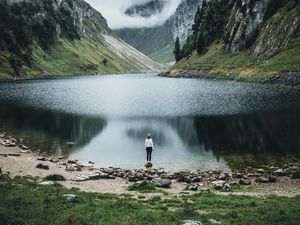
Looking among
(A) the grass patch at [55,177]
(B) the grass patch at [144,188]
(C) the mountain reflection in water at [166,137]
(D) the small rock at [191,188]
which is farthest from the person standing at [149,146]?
(A) the grass patch at [55,177]

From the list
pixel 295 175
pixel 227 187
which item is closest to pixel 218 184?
pixel 227 187

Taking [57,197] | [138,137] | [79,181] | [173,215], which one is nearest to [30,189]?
[57,197]

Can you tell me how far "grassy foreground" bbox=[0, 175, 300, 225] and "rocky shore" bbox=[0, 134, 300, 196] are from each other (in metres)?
4.42

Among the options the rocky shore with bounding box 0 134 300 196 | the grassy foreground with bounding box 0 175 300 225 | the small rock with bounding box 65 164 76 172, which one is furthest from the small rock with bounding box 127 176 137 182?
the grassy foreground with bounding box 0 175 300 225


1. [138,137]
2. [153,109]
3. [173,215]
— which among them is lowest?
[173,215]

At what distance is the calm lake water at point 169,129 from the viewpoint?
189ft

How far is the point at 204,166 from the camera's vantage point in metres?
52.3

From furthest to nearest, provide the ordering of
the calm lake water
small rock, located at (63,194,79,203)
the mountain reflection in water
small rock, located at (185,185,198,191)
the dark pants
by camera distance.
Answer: the calm lake water
the mountain reflection in water
the dark pants
small rock, located at (185,185,198,191)
small rock, located at (63,194,79,203)

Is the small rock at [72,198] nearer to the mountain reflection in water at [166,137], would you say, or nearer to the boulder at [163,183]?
the boulder at [163,183]

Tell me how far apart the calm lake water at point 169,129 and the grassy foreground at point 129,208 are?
1850cm

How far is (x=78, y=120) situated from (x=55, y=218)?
2455 inches

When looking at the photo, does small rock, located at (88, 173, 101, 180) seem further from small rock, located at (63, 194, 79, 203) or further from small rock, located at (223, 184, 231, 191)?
small rock, located at (223, 184, 231, 191)

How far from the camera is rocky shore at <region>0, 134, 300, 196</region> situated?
4034 cm

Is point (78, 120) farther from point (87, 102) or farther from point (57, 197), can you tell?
point (57, 197)
